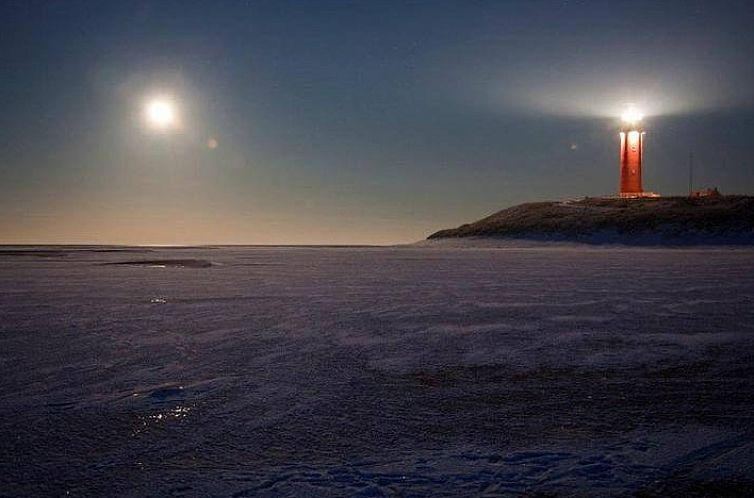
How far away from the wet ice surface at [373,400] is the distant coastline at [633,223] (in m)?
32.2

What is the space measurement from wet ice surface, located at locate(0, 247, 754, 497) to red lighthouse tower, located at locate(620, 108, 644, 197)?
51.0 meters

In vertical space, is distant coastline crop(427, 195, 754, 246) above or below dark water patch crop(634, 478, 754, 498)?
above

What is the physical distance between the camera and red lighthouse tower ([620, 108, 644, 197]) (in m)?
52.7

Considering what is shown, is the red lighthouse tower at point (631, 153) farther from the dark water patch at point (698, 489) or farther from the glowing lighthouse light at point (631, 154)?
the dark water patch at point (698, 489)

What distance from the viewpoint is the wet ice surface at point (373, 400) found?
205cm

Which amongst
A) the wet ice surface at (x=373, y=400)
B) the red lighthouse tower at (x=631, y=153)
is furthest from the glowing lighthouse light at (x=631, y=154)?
the wet ice surface at (x=373, y=400)

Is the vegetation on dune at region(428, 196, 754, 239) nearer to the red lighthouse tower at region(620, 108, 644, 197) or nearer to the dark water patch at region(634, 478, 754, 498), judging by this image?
the red lighthouse tower at region(620, 108, 644, 197)

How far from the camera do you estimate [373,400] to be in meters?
2.95

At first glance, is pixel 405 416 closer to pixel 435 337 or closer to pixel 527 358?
pixel 527 358

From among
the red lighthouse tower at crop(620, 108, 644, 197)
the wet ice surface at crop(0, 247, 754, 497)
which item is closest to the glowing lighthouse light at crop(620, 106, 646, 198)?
the red lighthouse tower at crop(620, 108, 644, 197)

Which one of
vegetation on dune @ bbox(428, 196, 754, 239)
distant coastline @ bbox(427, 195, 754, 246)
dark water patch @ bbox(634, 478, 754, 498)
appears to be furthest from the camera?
vegetation on dune @ bbox(428, 196, 754, 239)

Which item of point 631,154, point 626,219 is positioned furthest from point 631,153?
point 626,219

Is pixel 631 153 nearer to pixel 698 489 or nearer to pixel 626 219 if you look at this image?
pixel 626 219

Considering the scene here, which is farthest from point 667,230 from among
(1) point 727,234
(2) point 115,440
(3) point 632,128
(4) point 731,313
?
(2) point 115,440
